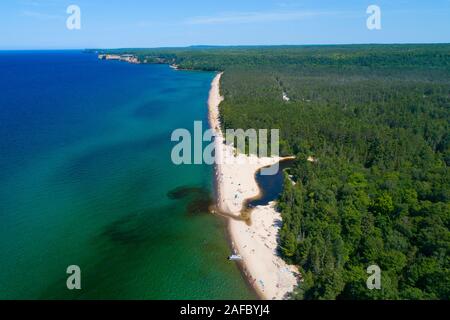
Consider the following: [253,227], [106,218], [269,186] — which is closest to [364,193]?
[253,227]

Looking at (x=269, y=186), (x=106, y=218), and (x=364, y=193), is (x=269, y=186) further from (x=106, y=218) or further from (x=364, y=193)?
(x=106, y=218)

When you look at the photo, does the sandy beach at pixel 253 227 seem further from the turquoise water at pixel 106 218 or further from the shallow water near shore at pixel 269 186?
the turquoise water at pixel 106 218

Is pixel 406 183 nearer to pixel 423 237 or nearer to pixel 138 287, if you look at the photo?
pixel 423 237

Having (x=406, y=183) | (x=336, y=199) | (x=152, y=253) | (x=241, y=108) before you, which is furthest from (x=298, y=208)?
(x=241, y=108)

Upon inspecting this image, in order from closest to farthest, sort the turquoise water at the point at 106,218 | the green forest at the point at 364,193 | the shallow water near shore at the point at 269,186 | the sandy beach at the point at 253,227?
the green forest at the point at 364,193 → the sandy beach at the point at 253,227 → the turquoise water at the point at 106,218 → the shallow water near shore at the point at 269,186

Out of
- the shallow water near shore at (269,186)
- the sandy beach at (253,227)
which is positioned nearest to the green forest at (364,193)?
the sandy beach at (253,227)

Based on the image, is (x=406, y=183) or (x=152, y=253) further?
(x=406, y=183)

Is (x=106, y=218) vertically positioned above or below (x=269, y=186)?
below
